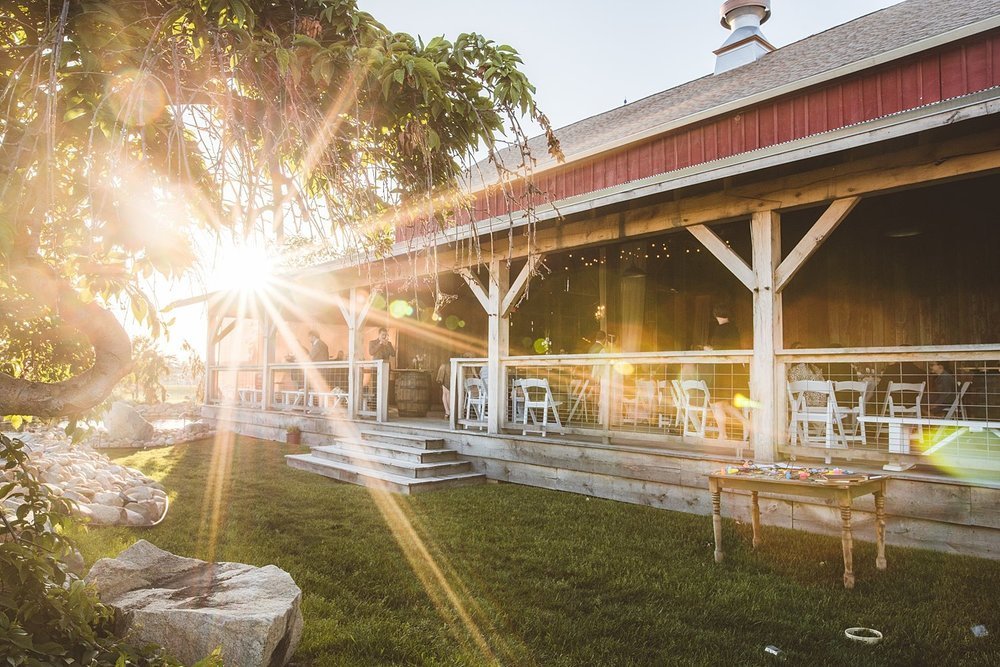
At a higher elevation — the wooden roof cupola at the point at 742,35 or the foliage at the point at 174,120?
the wooden roof cupola at the point at 742,35

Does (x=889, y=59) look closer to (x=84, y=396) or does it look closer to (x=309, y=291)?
(x=84, y=396)

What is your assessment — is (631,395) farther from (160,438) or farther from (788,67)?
(160,438)

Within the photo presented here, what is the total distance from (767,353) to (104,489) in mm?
6756

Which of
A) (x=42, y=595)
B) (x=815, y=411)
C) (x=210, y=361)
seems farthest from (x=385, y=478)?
(x=210, y=361)

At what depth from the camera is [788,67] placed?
866 cm

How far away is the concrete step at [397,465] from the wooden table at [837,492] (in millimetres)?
4078

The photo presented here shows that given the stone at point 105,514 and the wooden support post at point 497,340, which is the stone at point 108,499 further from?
the wooden support post at point 497,340

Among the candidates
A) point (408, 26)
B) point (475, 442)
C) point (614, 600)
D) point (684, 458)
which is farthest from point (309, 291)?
point (408, 26)

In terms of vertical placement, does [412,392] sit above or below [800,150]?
Result: below

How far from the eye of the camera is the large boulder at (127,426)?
11.9 m

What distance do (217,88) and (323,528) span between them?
430 centimetres

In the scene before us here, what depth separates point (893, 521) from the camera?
5.16 meters

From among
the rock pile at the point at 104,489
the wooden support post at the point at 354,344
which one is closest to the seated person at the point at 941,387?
the rock pile at the point at 104,489

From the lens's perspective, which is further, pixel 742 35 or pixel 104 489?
pixel 742 35
